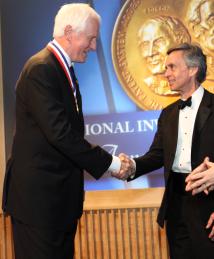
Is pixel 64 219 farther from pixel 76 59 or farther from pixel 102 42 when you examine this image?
pixel 102 42

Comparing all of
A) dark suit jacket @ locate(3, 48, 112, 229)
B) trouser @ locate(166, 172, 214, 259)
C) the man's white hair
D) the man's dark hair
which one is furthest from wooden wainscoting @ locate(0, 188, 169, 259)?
the man's white hair

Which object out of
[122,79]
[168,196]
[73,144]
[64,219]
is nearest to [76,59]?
[73,144]

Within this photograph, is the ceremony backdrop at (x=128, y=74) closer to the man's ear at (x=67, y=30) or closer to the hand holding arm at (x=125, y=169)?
the hand holding arm at (x=125, y=169)

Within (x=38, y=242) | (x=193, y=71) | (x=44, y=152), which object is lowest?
(x=38, y=242)

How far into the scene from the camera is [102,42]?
12.9 ft

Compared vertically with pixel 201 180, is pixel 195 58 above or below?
above

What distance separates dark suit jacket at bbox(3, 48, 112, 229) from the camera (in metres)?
2.13

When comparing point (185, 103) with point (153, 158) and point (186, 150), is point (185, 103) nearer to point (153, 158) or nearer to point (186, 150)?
point (186, 150)

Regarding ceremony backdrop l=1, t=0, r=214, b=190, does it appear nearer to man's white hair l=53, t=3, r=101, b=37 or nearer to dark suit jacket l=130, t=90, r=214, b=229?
dark suit jacket l=130, t=90, r=214, b=229

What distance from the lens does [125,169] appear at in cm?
280

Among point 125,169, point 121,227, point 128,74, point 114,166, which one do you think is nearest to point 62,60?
point 114,166

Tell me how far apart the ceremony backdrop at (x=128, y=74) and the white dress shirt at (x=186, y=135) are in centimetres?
81

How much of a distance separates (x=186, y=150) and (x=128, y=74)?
4.06 ft

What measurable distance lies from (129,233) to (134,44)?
1446mm
